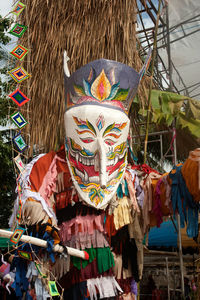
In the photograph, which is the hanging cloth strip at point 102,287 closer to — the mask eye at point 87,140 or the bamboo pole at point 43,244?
the bamboo pole at point 43,244

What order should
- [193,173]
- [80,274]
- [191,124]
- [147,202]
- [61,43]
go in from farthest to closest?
[191,124] < [61,43] < [147,202] < [80,274] < [193,173]

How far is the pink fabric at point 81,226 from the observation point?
240 cm

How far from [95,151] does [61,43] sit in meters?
1.43

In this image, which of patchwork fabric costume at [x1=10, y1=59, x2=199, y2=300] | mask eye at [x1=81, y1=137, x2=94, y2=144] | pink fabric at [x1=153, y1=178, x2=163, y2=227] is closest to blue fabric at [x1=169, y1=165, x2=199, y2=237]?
patchwork fabric costume at [x1=10, y1=59, x2=199, y2=300]

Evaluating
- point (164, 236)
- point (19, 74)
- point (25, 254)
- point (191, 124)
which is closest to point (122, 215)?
point (25, 254)

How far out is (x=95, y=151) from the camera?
237 cm

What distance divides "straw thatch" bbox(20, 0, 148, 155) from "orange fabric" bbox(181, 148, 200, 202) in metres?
1.25

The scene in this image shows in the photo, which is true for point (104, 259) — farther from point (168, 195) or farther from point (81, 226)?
point (168, 195)

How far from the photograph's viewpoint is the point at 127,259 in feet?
8.32

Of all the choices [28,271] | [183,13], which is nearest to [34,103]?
[28,271]

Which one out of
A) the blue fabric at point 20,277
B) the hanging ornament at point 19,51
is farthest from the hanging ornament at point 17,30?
the blue fabric at point 20,277

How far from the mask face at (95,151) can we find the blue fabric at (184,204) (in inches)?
13.7

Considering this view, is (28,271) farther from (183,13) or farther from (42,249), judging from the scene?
(183,13)

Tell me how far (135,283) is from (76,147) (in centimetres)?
101
